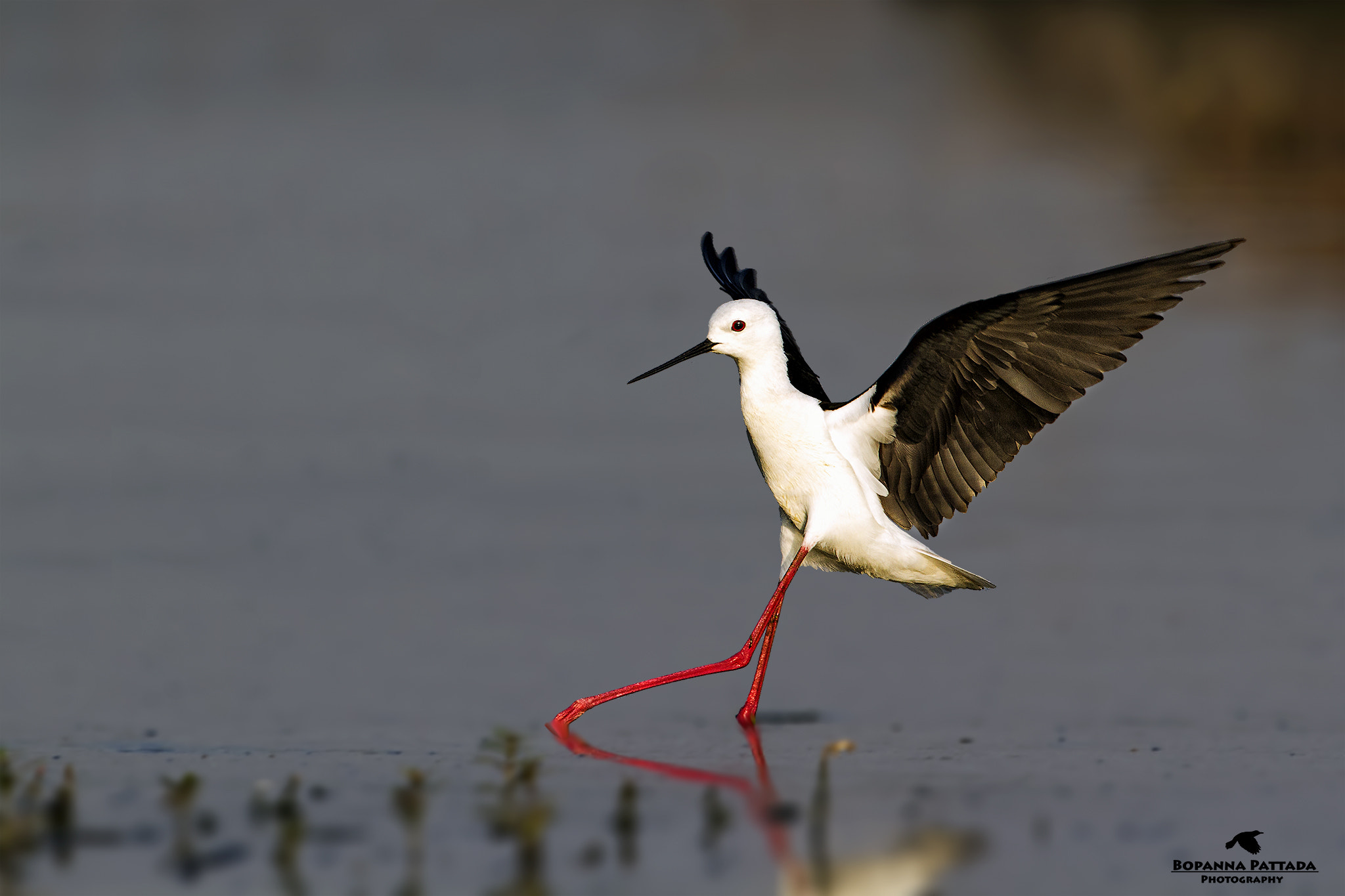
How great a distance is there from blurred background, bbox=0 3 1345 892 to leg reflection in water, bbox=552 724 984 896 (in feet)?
0.35

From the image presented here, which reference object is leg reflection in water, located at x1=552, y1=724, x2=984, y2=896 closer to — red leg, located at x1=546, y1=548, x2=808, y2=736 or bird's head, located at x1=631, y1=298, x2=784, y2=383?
red leg, located at x1=546, y1=548, x2=808, y2=736

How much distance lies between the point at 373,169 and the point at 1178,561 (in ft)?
31.0

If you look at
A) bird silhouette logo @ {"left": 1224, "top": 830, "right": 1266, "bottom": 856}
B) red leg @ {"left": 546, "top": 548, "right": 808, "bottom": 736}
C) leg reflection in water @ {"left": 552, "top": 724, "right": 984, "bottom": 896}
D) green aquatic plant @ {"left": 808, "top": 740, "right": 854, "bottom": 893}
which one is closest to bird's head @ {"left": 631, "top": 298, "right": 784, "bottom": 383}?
red leg @ {"left": 546, "top": 548, "right": 808, "bottom": 736}

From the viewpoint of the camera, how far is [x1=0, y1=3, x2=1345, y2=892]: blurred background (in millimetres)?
5609

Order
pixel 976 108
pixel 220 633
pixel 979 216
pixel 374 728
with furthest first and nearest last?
pixel 976 108
pixel 979 216
pixel 220 633
pixel 374 728

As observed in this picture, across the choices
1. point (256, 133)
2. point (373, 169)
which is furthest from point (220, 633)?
point (256, 133)

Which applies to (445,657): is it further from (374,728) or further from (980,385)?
(980,385)

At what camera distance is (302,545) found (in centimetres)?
761

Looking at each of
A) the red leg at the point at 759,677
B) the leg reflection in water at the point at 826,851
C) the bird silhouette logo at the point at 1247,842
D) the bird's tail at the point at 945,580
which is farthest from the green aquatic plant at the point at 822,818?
the bird silhouette logo at the point at 1247,842

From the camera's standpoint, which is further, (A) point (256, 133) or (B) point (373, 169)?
(A) point (256, 133)

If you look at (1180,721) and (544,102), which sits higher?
(544,102)

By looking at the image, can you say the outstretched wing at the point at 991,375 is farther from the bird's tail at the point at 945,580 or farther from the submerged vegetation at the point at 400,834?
the submerged vegetation at the point at 400,834

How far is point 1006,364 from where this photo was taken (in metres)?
5.95

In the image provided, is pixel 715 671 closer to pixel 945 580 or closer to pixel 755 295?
pixel 945 580
